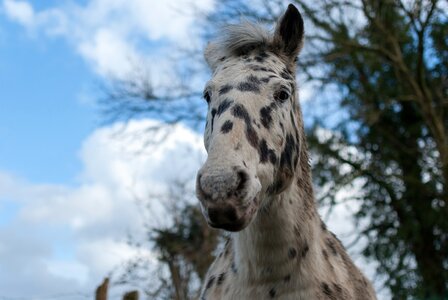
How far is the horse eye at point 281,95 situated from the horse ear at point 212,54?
0.70 metres

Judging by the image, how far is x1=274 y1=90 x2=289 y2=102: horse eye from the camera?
3.85 metres

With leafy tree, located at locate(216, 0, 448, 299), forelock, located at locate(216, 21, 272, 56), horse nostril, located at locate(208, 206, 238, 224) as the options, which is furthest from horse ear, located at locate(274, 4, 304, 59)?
leafy tree, located at locate(216, 0, 448, 299)

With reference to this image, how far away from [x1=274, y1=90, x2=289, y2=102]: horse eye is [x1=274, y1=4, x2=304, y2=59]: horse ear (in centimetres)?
67

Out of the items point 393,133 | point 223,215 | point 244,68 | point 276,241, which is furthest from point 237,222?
point 393,133

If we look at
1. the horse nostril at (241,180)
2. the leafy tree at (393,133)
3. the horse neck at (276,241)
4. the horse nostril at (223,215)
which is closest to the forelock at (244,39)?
the horse neck at (276,241)

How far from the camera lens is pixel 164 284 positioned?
40.7 ft

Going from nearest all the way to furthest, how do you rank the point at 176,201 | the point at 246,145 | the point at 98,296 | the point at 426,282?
the point at 246,145, the point at 98,296, the point at 176,201, the point at 426,282

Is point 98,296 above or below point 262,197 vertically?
above

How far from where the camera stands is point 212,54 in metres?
4.58

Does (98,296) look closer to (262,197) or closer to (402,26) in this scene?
(262,197)

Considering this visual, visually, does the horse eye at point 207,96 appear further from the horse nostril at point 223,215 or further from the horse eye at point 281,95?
the horse nostril at point 223,215

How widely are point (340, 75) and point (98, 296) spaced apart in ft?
42.6

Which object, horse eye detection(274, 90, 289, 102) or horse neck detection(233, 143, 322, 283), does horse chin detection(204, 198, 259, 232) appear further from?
horse eye detection(274, 90, 289, 102)

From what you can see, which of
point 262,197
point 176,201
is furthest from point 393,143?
point 262,197
